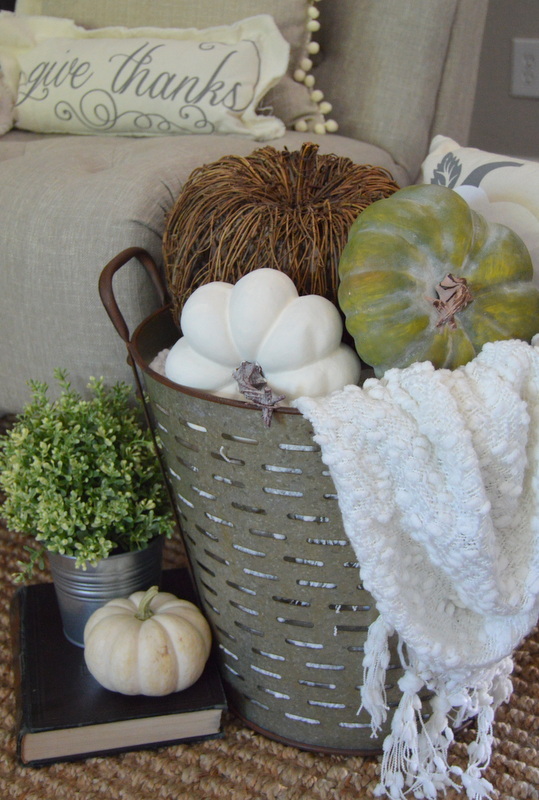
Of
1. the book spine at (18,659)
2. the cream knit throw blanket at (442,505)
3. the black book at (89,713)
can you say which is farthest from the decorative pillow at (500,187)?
the book spine at (18,659)

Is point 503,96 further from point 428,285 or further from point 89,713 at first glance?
point 89,713

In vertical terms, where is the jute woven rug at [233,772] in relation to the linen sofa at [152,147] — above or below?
below

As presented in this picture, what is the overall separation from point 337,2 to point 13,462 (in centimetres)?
102

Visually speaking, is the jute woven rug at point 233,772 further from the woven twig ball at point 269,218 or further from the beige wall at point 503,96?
the beige wall at point 503,96

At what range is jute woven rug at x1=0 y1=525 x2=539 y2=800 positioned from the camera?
2.47ft

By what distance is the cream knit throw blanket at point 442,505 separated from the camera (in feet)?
1.90

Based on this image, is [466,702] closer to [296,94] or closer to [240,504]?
[240,504]

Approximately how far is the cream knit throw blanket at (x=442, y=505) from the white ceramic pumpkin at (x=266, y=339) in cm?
7

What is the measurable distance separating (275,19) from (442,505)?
105 centimetres

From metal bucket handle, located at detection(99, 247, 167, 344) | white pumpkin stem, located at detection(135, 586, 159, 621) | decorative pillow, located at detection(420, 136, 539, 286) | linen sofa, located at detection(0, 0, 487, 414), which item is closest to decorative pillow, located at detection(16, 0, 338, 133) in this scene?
linen sofa, located at detection(0, 0, 487, 414)

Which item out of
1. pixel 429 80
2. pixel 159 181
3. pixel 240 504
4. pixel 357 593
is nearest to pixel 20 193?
pixel 159 181

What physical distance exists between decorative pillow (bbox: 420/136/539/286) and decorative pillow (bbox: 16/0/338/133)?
51 cm

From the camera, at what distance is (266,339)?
663 mm

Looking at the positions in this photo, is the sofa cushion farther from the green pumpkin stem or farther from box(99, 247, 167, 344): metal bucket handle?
the green pumpkin stem
